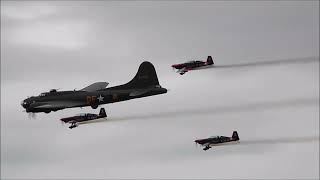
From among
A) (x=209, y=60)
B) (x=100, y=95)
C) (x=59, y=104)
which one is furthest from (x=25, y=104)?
(x=209, y=60)

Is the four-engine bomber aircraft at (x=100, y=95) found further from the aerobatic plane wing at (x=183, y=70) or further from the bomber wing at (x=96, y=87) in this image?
the aerobatic plane wing at (x=183, y=70)

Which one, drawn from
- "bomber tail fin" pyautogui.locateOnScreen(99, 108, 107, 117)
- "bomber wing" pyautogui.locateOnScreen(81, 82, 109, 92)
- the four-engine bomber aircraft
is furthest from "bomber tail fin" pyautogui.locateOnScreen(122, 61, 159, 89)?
"bomber tail fin" pyautogui.locateOnScreen(99, 108, 107, 117)

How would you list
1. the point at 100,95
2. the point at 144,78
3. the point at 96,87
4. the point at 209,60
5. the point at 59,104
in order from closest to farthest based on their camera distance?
the point at 144,78 < the point at 59,104 < the point at 100,95 < the point at 96,87 < the point at 209,60

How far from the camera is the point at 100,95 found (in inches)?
6919

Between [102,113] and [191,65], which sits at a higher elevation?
[191,65]

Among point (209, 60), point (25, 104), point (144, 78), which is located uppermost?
point (209, 60)

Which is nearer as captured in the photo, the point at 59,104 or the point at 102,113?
the point at 59,104

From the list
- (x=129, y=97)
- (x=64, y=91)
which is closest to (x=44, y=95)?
(x=64, y=91)

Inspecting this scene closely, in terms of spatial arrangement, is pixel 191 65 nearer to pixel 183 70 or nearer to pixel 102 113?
pixel 183 70

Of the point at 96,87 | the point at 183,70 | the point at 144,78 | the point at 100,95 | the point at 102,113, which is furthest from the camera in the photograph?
the point at 183,70

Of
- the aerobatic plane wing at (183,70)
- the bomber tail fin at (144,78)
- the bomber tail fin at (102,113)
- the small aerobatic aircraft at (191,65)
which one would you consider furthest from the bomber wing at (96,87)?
the bomber tail fin at (144,78)

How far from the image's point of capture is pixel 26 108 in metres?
177

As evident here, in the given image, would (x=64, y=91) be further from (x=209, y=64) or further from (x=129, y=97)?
(x=209, y=64)

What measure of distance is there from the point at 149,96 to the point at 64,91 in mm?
14869
